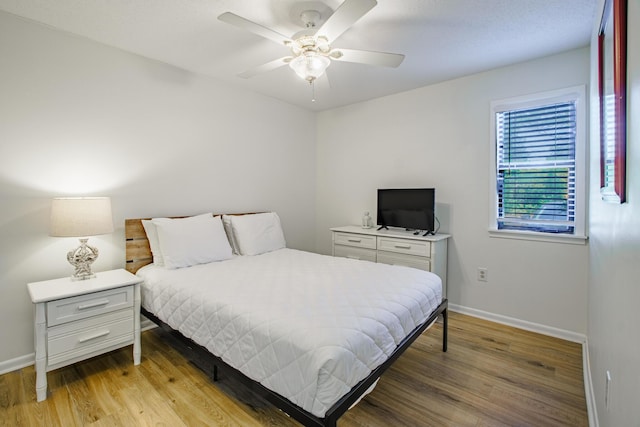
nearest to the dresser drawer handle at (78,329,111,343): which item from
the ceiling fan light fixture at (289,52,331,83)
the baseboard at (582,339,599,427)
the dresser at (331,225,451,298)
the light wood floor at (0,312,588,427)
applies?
the light wood floor at (0,312,588,427)

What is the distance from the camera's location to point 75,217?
2141 millimetres

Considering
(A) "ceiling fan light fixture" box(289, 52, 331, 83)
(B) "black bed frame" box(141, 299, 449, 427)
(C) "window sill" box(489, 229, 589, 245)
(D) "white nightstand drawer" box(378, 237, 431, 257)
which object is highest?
(A) "ceiling fan light fixture" box(289, 52, 331, 83)

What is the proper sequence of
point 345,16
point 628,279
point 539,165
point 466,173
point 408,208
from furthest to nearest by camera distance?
point 408,208
point 466,173
point 539,165
point 345,16
point 628,279

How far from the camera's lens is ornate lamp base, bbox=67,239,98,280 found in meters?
2.29

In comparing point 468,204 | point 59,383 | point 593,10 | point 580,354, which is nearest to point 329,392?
point 59,383

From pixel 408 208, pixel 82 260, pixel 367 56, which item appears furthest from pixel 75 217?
pixel 408 208

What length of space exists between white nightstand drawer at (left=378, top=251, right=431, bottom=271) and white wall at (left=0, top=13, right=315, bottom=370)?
1.66 m

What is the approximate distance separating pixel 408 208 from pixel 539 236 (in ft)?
4.04

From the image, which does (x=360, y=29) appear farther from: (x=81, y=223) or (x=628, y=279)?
(x=81, y=223)

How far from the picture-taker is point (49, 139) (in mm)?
2336

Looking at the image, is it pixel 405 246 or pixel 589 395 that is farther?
pixel 405 246

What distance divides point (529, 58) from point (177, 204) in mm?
3553

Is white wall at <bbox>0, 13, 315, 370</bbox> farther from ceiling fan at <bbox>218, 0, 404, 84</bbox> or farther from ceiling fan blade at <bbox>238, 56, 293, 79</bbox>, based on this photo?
ceiling fan at <bbox>218, 0, 404, 84</bbox>

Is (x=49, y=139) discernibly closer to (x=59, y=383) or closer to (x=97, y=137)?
(x=97, y=137)
